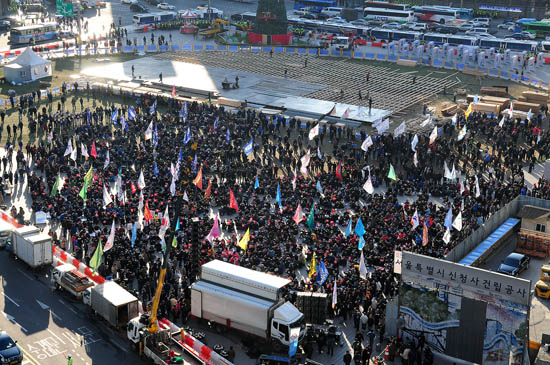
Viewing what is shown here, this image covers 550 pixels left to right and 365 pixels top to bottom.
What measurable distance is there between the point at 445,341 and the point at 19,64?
2718 inches

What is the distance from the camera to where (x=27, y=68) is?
9131 centimetres

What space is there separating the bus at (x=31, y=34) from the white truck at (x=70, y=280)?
2976 inches

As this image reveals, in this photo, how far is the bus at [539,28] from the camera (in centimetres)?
11988

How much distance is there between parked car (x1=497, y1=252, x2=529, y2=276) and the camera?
47.4m

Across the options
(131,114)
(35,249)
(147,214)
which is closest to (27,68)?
(131,114)

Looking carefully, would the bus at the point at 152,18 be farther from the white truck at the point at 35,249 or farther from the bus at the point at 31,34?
the white truck at the point at 35,249

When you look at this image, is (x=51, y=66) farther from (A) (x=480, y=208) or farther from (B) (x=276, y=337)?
(B) (x=276, y=337)

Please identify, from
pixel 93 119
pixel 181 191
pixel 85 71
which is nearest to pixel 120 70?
pixel 85 71

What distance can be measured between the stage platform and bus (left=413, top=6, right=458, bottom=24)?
4643 centimetres

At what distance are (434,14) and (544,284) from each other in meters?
95.6

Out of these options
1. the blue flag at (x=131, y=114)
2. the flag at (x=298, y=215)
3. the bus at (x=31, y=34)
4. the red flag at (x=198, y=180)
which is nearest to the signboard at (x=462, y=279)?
the flag at (x=298, y=215)

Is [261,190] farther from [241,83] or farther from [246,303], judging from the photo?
[241,83]

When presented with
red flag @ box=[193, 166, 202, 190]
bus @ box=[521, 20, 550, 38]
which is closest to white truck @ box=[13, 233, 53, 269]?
red flag @ box=[193, 166, 202, 190]

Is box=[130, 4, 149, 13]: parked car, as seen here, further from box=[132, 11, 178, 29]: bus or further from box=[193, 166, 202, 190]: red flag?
box=[193, 166, 202, 190]: red flag
